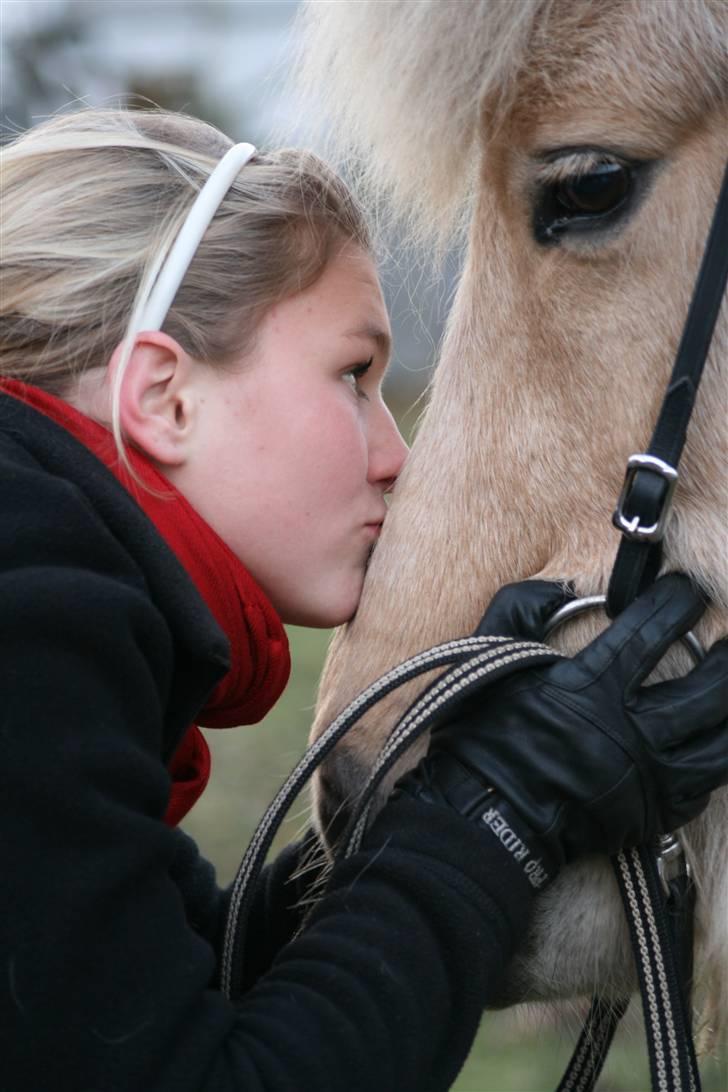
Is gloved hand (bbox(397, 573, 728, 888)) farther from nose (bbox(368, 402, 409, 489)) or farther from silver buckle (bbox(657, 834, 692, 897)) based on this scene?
nose (bbox(368, 402, 409, 489))

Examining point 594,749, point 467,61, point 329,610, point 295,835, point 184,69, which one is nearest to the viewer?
point 594,749

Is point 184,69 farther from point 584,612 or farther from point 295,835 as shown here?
point 584,612

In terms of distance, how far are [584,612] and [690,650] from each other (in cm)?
10

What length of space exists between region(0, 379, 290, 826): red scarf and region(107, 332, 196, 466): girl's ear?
0.02 m

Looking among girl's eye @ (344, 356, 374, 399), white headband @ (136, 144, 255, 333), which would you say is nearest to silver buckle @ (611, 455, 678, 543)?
girl's eye @ (344, 356, 374, 399)

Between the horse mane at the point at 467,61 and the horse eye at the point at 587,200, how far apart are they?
7cm

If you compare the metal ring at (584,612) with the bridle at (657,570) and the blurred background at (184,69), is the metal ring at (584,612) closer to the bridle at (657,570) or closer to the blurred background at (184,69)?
the bridle at (657,570)

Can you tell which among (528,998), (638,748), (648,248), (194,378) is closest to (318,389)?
(194,378)

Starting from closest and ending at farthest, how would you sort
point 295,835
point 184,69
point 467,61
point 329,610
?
point 467,61 < point 329,610 < point 295,835 < point 184,69

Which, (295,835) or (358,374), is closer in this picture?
(358,374)

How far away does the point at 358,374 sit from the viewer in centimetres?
138

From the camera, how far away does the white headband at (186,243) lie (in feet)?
4.02

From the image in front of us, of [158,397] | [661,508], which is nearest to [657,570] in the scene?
[661,508]

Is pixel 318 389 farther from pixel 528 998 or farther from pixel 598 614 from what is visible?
pixel 528 998
